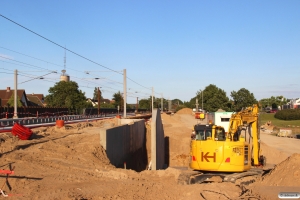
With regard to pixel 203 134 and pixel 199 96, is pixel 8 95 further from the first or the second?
pixel 203 134

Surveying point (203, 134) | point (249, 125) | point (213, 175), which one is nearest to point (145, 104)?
point (249, 125)

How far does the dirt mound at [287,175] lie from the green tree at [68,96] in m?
68.2

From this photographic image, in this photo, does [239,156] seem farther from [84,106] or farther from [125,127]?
[84,106]

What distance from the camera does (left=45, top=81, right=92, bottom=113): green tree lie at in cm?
7955

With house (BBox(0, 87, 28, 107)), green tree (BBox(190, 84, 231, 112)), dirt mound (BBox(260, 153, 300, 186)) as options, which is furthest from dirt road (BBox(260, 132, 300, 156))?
house (BBox(0, 87, 28, 107))

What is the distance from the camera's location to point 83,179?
→ 37.0ft

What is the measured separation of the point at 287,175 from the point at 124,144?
46.8 ft

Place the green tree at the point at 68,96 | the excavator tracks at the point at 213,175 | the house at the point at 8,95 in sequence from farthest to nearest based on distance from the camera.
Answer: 1. the green tree at the point at 68,96
2. the house at the point at 8,95
3. the excavator tracks at the point at 213,175

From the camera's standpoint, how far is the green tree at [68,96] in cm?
7955

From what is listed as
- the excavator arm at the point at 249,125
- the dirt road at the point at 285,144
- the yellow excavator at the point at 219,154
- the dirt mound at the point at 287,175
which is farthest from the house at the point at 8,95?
the dirt mound at the point at 287,175

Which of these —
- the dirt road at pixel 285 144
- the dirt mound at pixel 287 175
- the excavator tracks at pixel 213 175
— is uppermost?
the dirt mound at pixel 287 175

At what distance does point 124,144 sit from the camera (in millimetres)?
25000

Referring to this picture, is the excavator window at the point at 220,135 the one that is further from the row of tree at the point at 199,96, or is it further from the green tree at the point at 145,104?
the green tree at the point at 145,104

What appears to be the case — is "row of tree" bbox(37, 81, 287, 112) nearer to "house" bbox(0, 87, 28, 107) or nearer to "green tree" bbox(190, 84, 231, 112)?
"green tree" bbox(190, 84, 231, 112)
